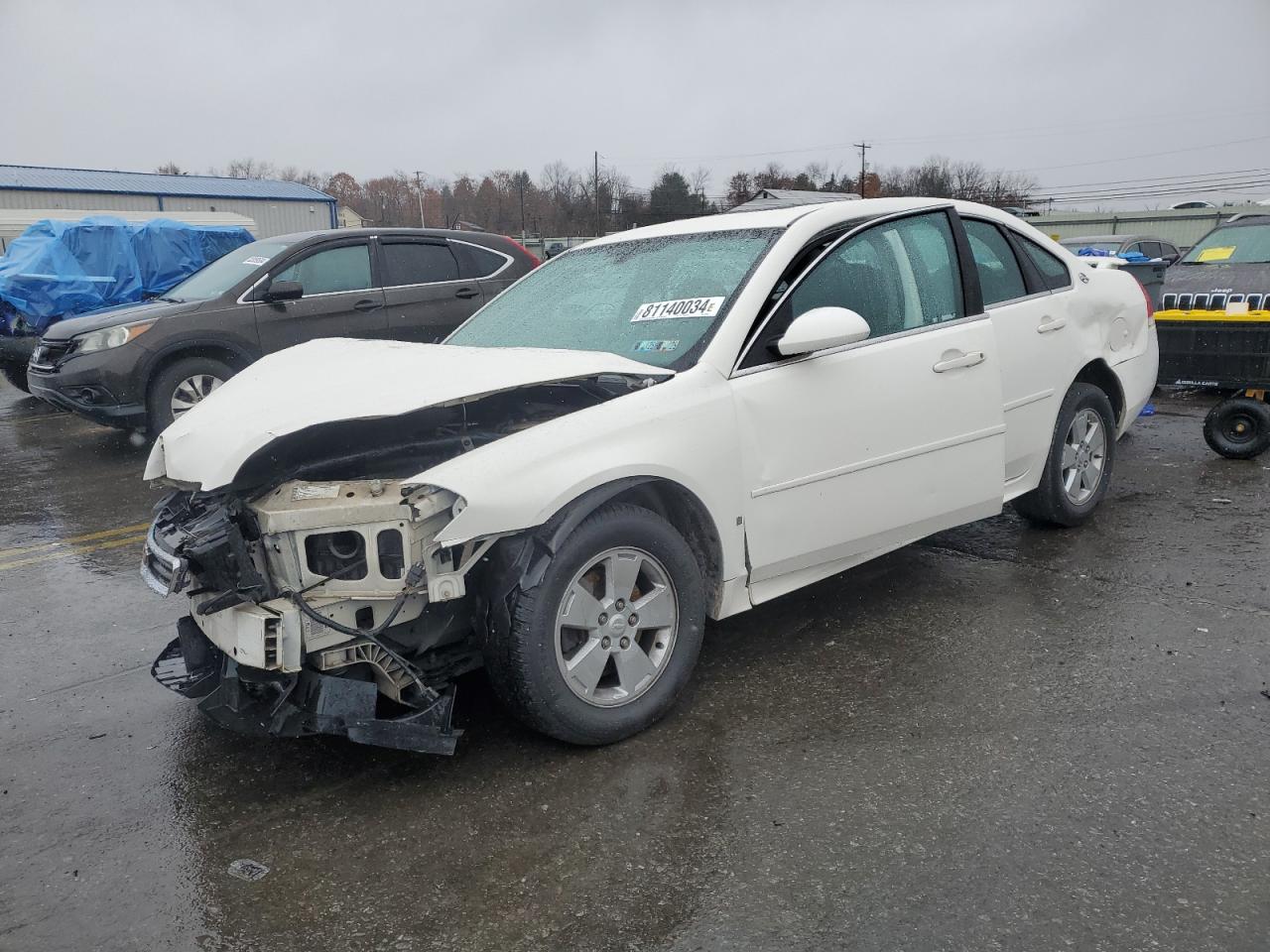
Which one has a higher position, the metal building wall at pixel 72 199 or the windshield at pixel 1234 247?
the metal building wall at pixel 72 199

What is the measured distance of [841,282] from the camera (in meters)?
3.88

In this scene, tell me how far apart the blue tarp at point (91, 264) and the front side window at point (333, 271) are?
9.86ft

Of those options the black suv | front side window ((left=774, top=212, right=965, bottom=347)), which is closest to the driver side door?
front side window ((left=774, top=212, right=965, bottom=347))

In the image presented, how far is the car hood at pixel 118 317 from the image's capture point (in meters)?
8.23

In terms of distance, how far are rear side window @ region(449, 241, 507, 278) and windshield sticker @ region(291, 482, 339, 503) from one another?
6.67 m

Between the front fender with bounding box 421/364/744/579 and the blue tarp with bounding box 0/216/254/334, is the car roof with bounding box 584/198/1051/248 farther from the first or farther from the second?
the blue tarp with bounding box 0/216/254/334

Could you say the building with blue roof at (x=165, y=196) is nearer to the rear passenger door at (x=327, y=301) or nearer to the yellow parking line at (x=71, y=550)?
the rear passenger door at (x=327, y=301)

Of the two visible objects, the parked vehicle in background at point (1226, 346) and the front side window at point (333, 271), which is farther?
the front side window at point (333, 271)

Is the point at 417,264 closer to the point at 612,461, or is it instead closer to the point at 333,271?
the point at 333,271

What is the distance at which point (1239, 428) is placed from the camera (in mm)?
6969

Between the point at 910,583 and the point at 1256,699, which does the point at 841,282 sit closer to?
the point at 910,583

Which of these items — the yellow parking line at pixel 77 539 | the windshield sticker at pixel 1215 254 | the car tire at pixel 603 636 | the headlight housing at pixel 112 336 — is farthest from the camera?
the headlight housing at pixel 112 336

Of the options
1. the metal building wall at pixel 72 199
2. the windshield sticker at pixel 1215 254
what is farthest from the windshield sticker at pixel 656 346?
the metal building wall at pixel 72 199

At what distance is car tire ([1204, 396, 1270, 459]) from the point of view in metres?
6.83
